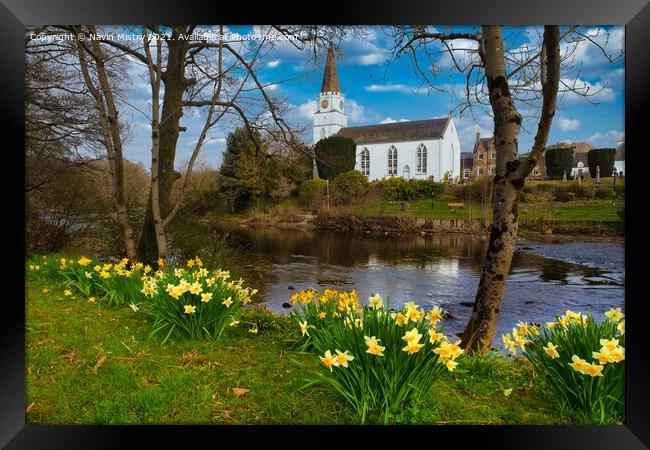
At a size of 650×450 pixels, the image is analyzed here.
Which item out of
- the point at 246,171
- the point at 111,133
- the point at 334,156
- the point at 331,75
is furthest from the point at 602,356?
the point at 111,133

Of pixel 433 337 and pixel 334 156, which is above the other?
pixel 334 156

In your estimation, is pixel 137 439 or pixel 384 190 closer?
pixel 137 439

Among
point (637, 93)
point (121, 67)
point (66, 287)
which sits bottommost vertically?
point (66, 287)

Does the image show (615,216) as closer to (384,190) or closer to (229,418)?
(384,190)

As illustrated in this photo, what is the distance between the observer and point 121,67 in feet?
8.89

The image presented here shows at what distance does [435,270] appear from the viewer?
2.90 meters

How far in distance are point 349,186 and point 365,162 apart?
0.68 feet

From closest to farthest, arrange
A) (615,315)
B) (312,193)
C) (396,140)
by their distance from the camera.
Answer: (615,315)
(396,140)
(312,193)

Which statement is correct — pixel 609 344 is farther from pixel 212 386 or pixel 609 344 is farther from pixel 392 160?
pixel 212 386

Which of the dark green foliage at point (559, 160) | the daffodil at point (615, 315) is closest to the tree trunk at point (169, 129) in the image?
the dark green foliage at point (559, 160)

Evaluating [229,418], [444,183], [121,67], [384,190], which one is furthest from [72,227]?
[444,183]

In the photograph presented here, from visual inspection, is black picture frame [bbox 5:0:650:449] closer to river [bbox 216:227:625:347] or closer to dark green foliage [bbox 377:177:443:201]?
river [bbox 216:227:625:347]

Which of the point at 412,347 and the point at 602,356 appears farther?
the point at 602,356

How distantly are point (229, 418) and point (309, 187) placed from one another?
5.25ft
